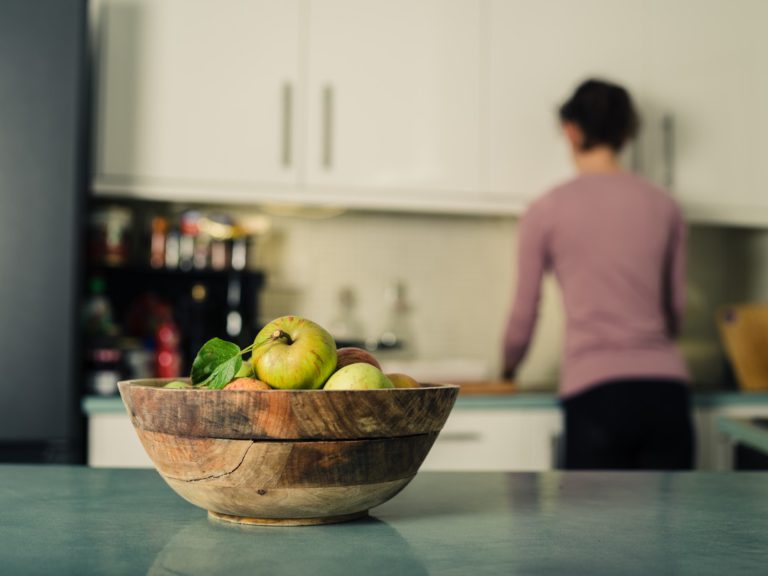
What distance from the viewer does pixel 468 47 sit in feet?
9.05

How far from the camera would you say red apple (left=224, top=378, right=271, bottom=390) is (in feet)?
2.69

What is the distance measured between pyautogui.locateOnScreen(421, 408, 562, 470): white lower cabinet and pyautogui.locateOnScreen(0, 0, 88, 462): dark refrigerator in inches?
37.2

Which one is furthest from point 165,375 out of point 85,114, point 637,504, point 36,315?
point 637,504

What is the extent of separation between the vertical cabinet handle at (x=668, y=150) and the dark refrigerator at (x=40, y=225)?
5.71ft

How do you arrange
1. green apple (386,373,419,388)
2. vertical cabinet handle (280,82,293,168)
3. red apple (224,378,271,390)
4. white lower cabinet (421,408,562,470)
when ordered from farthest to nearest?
vertical cabinet handle (280,82,293,168) → white lower cabinet (421,408,562,470) → green apple (386,373,419,388) → red apple (224,378,271,390)

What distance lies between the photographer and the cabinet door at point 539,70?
2781 mm

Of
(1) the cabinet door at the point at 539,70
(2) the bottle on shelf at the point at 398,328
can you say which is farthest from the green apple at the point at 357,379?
(2) the bottle on shelf at the point at 398,328

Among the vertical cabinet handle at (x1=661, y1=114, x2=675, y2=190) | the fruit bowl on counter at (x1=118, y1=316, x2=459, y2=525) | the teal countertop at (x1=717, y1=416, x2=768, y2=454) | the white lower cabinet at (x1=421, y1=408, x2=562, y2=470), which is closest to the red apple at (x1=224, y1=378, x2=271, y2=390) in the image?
the fruit bowl on counter at (x1=118, y1=316, x2=459, y2=525)

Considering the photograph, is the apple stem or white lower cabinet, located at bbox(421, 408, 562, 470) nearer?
the apple stem

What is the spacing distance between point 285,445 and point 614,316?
1.61 meters

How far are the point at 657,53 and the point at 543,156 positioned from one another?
518mm

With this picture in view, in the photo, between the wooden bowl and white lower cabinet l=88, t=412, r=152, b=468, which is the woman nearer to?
white lower cabinet l=88, t=412, r=152, b=468

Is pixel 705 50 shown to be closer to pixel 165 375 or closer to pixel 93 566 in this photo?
pixel 165 375

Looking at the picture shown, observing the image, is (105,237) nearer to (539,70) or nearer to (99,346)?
(99,346)
